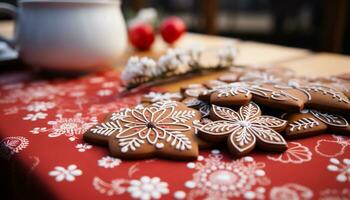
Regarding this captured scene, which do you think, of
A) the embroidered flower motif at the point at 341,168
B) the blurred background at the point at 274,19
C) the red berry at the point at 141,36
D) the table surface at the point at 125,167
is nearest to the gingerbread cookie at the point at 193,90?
the table surface at the point at 125,167

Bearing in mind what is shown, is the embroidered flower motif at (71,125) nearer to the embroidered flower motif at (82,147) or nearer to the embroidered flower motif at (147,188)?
the embroidered flower motif at (82,147)

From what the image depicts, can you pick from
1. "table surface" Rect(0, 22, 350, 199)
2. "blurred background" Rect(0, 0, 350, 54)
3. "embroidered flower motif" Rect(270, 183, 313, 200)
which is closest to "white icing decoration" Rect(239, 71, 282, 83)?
"table surface" Rect(0, 22, 350, 199)

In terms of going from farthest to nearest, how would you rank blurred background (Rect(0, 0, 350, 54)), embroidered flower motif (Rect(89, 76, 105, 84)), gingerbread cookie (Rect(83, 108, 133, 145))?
blurred background (Rect(0, 0, 350, 54)) → embroidered flower motif (Rect(89, 76, 105, 84)) → gingerbread cookie (Rect(83, 108, 133, 145))

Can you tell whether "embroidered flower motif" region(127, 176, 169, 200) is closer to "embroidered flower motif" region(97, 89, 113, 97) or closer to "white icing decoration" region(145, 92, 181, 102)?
"white icing decoration" region(145, 92, 181, 102)

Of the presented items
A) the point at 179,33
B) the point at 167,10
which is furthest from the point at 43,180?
the point at 167,10

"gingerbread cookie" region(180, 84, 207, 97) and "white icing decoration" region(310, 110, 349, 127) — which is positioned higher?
"gingerbread cookie" region(180, 84, 207, 97)

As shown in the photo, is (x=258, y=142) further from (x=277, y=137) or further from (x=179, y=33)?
(x=179, y=33)

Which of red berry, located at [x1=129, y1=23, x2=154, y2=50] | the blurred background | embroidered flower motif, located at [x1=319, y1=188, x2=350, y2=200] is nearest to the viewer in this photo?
embroidered flower motif, located at [x1=319, y1=188, x2=350, y2=200]
